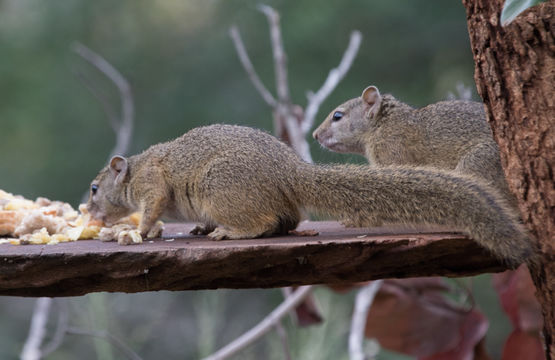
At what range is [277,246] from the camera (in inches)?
72.9

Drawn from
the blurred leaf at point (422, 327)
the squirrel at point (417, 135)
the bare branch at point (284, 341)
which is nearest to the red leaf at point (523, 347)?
the blurred leaf at point (422, 327)

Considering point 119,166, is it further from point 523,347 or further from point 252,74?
point 523,347

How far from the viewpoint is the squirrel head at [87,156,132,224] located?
2854 millimetres

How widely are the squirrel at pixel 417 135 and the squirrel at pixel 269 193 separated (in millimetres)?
408

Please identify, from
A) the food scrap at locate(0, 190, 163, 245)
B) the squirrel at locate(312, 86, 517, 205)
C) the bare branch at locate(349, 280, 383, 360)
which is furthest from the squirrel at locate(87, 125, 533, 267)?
the bare branch at locate(349, 280, 383, 360)

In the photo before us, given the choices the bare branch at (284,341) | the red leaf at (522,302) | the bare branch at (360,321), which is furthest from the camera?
the bare branch at (360,321)

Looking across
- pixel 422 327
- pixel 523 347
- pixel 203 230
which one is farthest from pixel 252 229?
pixel 523 347

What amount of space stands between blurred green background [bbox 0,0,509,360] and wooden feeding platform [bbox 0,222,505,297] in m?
4.97

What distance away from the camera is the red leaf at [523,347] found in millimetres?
2557

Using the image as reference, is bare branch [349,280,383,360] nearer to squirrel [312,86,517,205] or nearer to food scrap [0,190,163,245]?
squirrel [312,86,517,205]

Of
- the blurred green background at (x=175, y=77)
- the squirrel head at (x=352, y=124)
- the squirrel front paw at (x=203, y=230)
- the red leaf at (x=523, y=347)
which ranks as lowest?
the red leaf at (x=523, y=347)

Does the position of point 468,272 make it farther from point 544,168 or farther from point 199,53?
point 199,53

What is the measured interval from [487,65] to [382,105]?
1244 mm

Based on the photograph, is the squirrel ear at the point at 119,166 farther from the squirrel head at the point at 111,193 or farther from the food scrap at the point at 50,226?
the food scrap at the point at 50,226
